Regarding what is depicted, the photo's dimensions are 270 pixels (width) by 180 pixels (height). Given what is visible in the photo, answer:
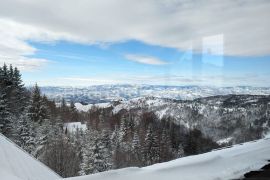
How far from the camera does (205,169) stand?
4422 mm

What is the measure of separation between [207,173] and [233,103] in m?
151

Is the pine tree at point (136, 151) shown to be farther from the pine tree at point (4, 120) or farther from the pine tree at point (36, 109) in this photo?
the pine tree at point (4, 120)

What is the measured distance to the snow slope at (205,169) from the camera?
12.9 feet

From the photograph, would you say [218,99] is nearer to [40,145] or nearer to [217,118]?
[217,118]

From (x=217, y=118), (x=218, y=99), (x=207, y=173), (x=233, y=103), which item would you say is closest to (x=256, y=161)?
(x=207, y=173)

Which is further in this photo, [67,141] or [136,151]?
[136,151]

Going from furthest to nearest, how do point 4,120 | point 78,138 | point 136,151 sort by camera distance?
point 78,138
point 136,151
point 4,120

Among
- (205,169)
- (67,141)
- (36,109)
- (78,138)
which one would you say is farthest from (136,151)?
(205,169)

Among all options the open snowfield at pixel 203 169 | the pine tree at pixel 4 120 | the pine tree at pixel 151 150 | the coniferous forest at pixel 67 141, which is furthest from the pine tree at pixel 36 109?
the open snowfield at pixel 203 169

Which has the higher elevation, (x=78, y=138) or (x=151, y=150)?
(x=78, y=138)

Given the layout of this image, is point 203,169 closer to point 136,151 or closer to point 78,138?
point 136,151

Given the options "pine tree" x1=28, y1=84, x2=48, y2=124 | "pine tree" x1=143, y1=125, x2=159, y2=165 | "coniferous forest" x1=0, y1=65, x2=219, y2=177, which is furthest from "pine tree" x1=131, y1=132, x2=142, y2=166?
"pine tree" x1=28, y1=84, x2=48, y2=124

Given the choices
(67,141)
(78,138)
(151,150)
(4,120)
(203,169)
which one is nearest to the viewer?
(203,169)

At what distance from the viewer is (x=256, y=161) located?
5.09 metres
